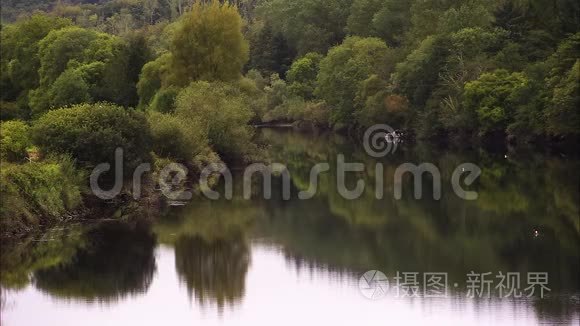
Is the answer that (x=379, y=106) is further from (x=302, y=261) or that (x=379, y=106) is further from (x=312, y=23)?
(x=302, y=261)

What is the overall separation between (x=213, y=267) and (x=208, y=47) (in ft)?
110

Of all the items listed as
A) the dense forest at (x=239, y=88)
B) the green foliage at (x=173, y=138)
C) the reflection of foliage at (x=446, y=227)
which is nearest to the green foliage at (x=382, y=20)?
the dense forest at (x=239, y=88)

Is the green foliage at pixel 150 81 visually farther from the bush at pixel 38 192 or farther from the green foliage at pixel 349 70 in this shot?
the bush at pixel 38 192

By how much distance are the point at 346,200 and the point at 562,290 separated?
17.9m

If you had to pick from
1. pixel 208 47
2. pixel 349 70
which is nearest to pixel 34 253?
pixel 208 47

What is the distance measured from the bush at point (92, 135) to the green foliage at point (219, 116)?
11081 millimetres

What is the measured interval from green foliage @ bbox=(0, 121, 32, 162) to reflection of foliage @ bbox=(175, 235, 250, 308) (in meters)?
8.56

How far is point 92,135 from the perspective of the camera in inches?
1351

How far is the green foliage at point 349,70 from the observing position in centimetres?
8131

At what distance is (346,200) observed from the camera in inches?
1550

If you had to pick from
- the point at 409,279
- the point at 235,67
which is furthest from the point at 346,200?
the point at 235,67

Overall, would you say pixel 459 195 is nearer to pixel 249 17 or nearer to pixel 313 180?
pixel 313 180

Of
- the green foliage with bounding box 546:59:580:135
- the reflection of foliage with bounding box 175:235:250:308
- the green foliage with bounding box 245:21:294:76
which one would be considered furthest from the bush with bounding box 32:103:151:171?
the green foliage with bounding box 245:21:294:76

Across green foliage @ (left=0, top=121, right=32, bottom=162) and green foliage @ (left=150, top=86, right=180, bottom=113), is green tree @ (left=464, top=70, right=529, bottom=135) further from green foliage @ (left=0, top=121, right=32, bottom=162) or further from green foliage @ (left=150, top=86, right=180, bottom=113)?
green foliage @ (left=0, top=121, right=32, bottom=162)
